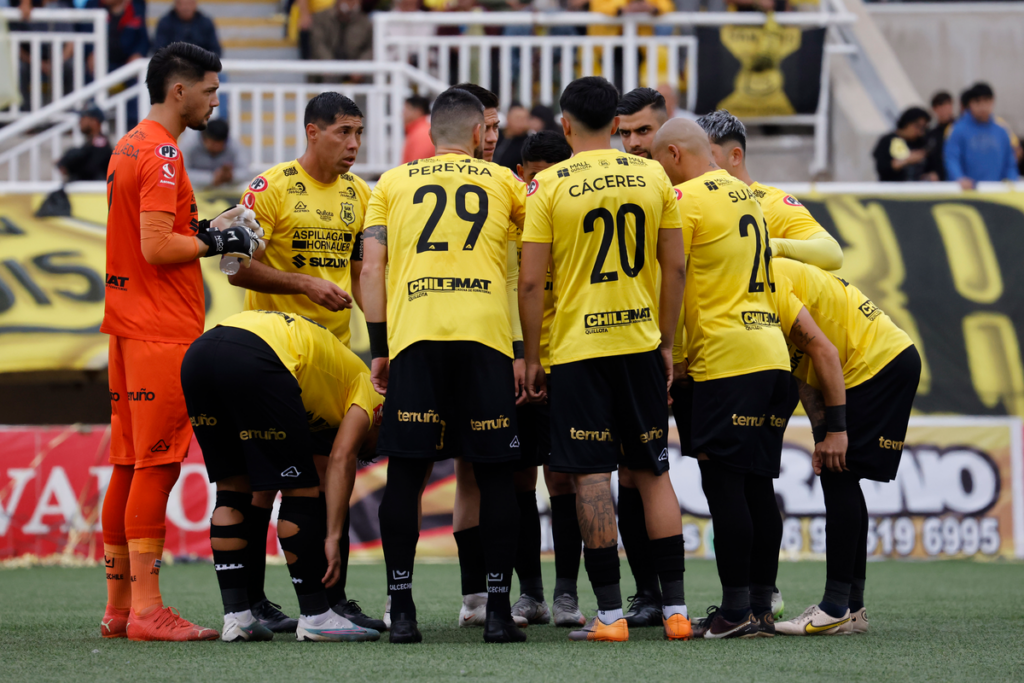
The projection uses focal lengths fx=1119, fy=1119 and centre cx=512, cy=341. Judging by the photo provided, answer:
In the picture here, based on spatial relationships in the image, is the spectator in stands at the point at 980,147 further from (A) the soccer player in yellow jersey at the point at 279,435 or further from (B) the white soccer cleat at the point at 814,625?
(A) the soccer player in yellow jersey at the point at 279,435

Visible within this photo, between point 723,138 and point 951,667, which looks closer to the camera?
point 951,667

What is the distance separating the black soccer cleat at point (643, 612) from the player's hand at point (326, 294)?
6.44 feet

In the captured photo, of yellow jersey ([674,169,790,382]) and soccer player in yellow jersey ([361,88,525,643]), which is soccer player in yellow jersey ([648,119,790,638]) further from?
soccer player in yellow jersey ([361,88,525,643])

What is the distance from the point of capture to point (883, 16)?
1518 centimetres

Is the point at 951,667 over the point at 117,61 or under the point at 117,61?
under

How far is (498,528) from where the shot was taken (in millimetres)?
4566

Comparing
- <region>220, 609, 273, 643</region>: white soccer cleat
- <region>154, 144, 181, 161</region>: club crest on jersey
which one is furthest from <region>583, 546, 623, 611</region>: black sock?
<region>154, 144, 181, 161</region>: club crest on jersey

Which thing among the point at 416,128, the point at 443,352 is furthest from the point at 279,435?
the point at 416,128

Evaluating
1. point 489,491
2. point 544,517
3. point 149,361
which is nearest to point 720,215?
point 489,491

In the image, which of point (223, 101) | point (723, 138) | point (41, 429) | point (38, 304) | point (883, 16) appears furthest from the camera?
point (883, 16)

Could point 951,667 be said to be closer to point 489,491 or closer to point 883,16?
point 489,491

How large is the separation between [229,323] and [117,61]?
927cm

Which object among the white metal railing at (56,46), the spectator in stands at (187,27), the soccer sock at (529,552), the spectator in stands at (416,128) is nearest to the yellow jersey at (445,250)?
the soccer sock at (529,552)

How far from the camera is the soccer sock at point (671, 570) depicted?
461cm
